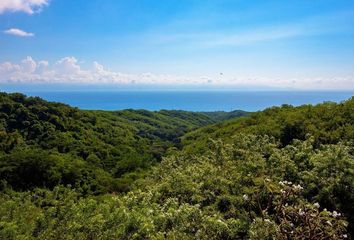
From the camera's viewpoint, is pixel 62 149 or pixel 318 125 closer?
pixel 318 125

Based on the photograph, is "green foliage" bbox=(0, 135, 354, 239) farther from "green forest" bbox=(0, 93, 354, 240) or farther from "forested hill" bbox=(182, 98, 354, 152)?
"forested hill" bbox=(182, 98, 354, 152)

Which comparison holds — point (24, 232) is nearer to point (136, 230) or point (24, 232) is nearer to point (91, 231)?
point (91, 231)

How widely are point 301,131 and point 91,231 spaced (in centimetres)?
2138

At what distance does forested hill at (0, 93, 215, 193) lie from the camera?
6106 centimetres

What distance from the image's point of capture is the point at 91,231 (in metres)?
14.0

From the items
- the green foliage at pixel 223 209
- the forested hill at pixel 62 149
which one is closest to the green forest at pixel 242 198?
the green foliage at pixel 223 209

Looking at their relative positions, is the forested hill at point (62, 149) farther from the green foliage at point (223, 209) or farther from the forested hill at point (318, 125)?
the green foliage at point (223, 209)

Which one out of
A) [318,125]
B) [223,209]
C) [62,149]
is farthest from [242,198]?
[62,149]

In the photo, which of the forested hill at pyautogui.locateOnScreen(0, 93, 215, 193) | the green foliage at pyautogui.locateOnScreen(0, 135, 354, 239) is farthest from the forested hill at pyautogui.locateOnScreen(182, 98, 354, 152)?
the forested hill at pyautogui.locateOnScreen(0, 93, 215, 193)

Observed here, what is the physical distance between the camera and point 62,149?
80000 millimetres

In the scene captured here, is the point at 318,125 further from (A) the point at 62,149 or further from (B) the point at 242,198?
(A) the point at 62,149

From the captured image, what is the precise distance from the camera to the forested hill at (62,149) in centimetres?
6106

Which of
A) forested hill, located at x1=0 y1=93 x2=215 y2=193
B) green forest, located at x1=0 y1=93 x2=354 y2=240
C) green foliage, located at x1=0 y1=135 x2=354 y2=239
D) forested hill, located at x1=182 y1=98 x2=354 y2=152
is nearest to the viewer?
green foliage, located at x1=0 y1=135 x2=354 y2=239

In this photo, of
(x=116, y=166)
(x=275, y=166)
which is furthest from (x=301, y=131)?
(x=116, y=166)
